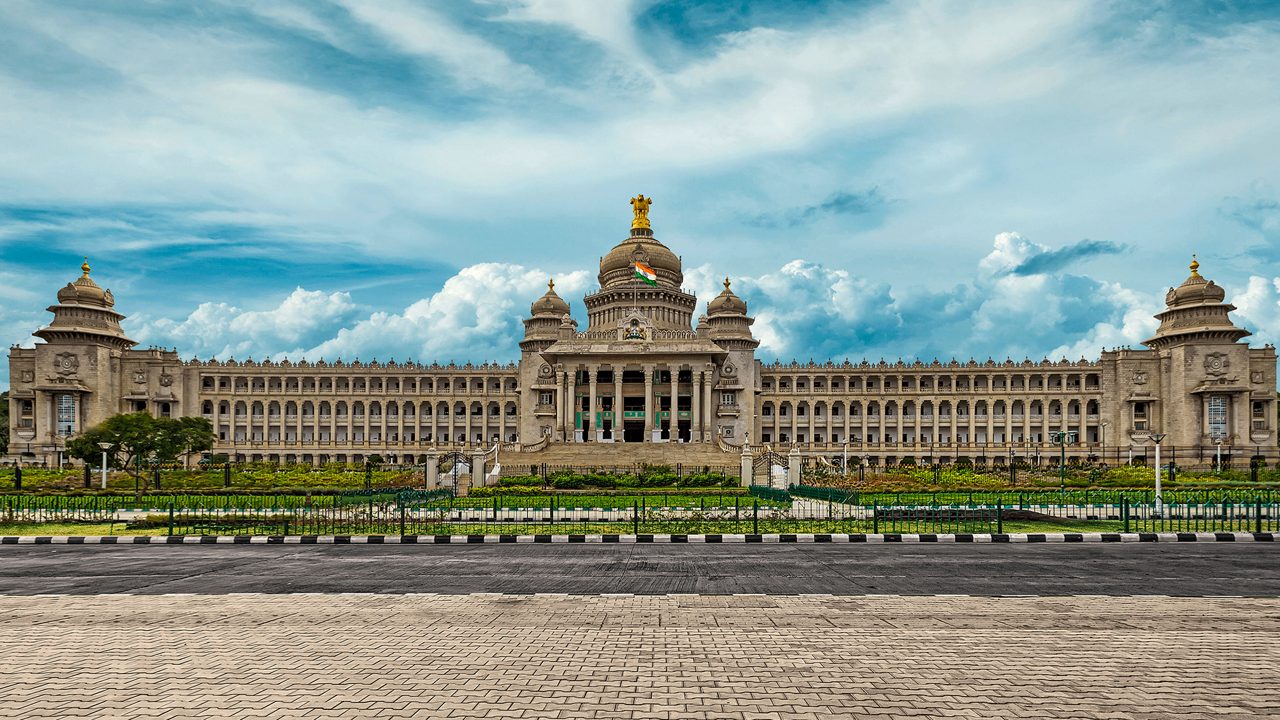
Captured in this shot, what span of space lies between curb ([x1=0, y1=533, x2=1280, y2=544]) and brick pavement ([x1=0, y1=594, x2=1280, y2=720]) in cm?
1015

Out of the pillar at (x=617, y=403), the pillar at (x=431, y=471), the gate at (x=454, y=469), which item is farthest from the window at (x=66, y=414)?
the pillar at (x=431, y=471)

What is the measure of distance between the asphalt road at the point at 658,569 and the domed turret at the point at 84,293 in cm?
8425

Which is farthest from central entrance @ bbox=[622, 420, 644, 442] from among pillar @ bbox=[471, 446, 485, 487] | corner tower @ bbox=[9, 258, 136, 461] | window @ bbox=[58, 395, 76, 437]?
window @ bbox=[58, 395, 76, 437]

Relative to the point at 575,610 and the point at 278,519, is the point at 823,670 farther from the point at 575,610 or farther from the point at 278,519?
the point at 278,519

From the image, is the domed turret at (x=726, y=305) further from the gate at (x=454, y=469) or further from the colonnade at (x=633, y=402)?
the gate at (x=454, y=469)

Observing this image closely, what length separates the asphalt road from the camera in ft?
56.1

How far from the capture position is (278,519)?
30.9 metres

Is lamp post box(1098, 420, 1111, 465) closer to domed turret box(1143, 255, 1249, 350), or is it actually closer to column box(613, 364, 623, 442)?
domed turret box(1143, 255, 1249, 350)

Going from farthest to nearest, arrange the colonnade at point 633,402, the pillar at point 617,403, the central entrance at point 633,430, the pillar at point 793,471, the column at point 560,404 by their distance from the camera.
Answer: the central entrance at point 633,430 → the column at point 560,404 → the colonnade at point 633,402 → the pillar at point 617,403 → the pillar at point 793,471

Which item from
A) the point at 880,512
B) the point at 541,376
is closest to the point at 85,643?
the point at 880,512

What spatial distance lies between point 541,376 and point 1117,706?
89357 mm

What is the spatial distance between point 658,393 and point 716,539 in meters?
57.3

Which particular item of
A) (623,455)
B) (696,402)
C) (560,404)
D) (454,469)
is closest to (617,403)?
(560,404)

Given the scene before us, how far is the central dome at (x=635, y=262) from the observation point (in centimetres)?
9819
